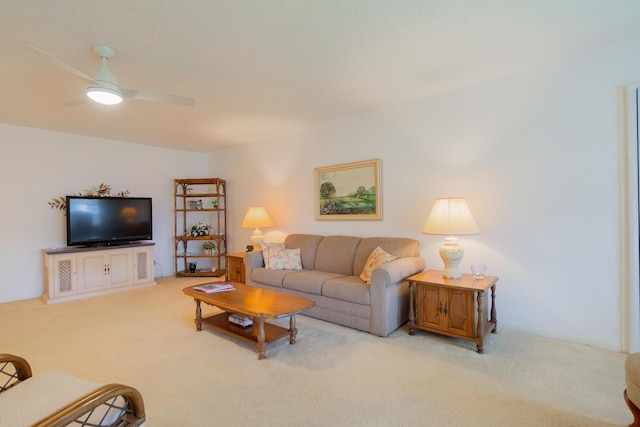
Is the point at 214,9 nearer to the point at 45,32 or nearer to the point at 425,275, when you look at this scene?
the point at 45,32

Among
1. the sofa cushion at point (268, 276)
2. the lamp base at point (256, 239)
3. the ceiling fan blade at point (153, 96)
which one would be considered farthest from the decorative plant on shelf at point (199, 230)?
the ceiling fan blade at point (153, 96)

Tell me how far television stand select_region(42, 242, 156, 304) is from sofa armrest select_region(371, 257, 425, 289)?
404 cm

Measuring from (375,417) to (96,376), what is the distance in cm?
205

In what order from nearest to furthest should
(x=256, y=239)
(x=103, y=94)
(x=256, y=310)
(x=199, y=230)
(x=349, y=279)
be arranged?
1. (x=103, y=94)
2. (x=256, y=310)
3. (x=349, y=279)
4. (x=256, y=239)
5. (x=199, y=230)

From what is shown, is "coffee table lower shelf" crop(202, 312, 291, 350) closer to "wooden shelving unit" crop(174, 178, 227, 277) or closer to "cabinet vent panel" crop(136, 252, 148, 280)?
"cabinet vent panel" crop(136, 252, 148, 280)

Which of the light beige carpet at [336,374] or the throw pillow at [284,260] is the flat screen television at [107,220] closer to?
the light beige carpet at [336,374]

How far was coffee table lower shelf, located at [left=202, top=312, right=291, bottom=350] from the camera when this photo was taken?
2.67m

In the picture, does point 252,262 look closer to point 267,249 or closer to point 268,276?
point 267,249

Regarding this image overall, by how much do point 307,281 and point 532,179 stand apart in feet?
8.11

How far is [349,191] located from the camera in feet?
13.8

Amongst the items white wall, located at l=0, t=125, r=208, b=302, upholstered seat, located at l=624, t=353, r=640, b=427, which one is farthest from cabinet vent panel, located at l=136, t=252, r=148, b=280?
upholstered seat, located at l=624, t=353, r=640, b=427

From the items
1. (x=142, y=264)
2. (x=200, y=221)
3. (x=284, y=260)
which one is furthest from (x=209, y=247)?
(x=284, y=260)

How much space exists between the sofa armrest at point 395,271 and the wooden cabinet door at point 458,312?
44 cm

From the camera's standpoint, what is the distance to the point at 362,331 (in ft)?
9.94
